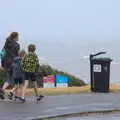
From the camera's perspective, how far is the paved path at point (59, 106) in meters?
16.3

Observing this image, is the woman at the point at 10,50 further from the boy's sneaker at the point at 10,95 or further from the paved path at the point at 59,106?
the paved path at the point at 59,106

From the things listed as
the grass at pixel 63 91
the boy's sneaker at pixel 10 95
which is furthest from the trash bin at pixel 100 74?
the boy's sneaker at pixel 10 95

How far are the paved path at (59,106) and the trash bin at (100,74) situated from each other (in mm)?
802

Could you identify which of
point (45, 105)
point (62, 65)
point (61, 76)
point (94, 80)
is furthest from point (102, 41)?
point (45, 105)

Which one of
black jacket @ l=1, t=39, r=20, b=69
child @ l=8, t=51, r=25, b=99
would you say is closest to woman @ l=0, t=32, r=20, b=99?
black jacket @ l=1, t=39, r=20, b=69

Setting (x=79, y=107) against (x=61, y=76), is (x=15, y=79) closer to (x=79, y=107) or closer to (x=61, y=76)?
(x=79, y=107)

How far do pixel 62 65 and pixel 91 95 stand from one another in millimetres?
18027

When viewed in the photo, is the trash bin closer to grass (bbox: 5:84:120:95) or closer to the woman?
grass (bbox: 5:84:120:95)

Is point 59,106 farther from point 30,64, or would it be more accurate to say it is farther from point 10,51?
point 10,51

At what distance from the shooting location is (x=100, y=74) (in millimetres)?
21359

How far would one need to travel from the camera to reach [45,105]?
1805 cm

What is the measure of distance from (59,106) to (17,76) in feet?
5.01

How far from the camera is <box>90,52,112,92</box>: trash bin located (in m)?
21.3

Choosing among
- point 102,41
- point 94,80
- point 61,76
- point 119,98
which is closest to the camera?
point 119,98
